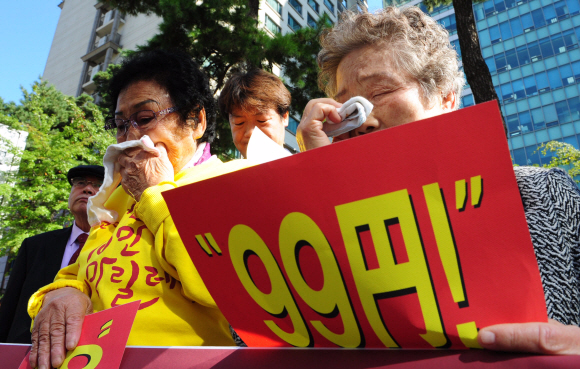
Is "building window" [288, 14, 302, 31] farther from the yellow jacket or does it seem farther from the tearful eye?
the yellow jacket

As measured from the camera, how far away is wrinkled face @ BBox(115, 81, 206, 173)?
5.26 feet

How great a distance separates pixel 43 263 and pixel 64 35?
42.4 m

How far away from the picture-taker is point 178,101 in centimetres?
174

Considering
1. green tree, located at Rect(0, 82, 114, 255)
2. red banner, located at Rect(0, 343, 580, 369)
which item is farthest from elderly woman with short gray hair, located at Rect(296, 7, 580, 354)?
green tree, located at Rect(0, 82, 114, 255)

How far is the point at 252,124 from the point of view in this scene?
3066 millimetres

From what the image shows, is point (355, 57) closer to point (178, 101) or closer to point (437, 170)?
point (178, 101)

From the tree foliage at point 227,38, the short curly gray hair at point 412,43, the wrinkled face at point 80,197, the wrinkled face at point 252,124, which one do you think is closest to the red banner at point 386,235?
the short curly gray hair at point 412,43

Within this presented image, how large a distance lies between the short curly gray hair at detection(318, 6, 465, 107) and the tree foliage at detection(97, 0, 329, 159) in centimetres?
611

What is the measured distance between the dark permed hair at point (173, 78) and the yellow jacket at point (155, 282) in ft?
1.85

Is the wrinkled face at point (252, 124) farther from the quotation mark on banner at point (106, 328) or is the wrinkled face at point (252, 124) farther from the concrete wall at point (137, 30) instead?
the concrete wall at point (137, 30)

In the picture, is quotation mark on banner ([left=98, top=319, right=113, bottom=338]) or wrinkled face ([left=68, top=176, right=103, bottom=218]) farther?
wrinkled face ([left=68, top=176, right=103, bottom=218])

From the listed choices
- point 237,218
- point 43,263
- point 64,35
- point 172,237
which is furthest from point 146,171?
point 64,35


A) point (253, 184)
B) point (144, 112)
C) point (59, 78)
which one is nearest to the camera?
point (253, 184)

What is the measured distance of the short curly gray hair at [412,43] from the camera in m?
1.55
